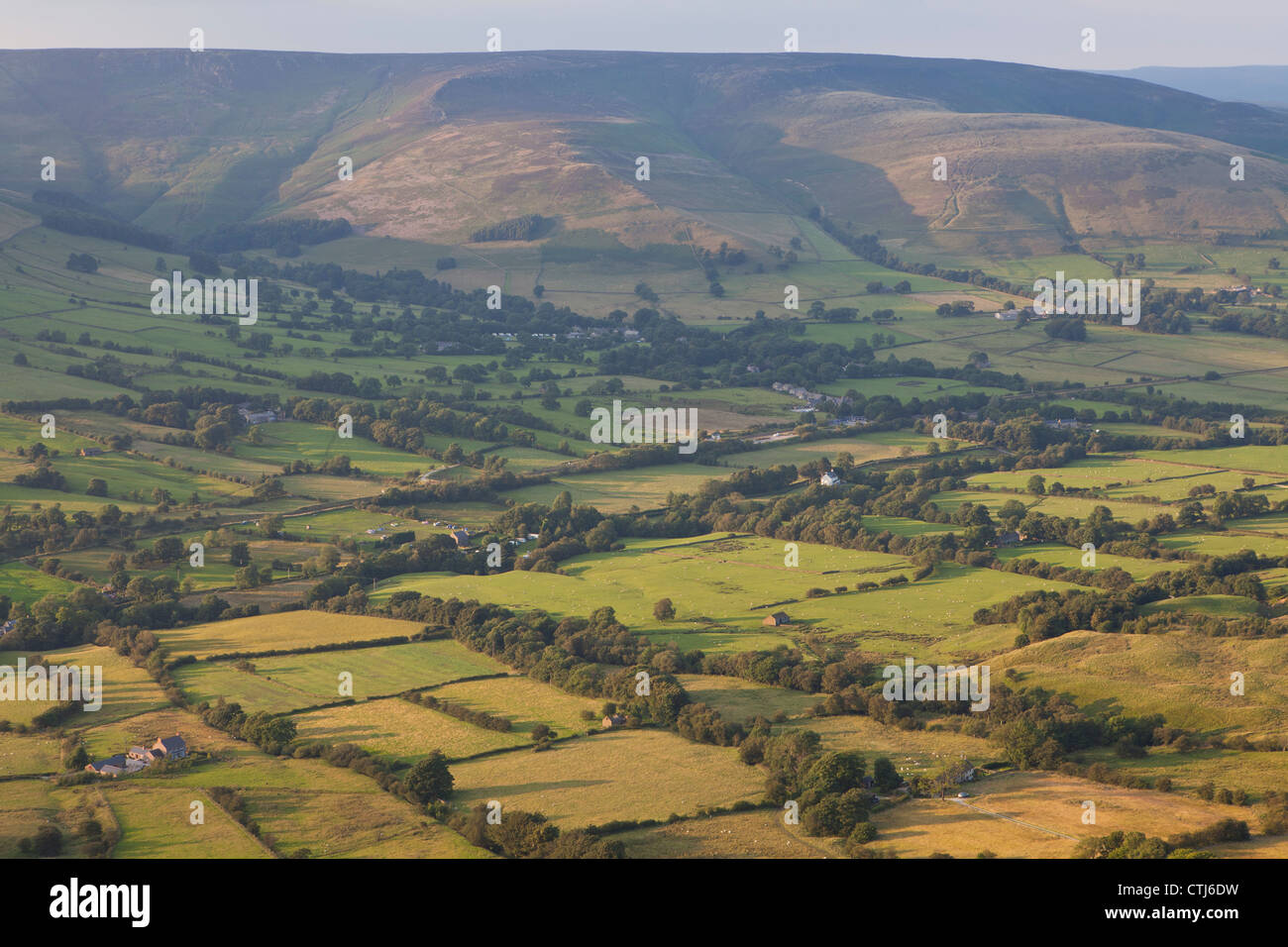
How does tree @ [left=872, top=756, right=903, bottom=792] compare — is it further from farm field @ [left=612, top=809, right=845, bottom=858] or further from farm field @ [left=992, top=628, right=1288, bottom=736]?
farm field @ [left=992, top=628, right=1288, bottom=736]

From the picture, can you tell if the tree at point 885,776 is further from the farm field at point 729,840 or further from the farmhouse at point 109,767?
the farmhouse at point 109,767

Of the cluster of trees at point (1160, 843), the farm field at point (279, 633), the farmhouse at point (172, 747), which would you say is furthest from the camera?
the farm field at point (279, 633)

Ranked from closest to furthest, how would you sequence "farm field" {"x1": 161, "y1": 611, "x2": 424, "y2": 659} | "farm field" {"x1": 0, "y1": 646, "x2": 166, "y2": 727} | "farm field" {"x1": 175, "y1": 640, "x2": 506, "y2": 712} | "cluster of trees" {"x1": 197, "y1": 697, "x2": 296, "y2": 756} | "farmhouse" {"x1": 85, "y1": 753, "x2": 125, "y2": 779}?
1. "farmhouse" {"x1": 85, "y1": 753, "x2": 125, "y2": 779}
2. "cluster of trees" {"x1": 197, "y1": 697, "x2": 296, "y2": 756}
3. "farm field" {"x1": 0, "y1": 646, "x2": 166, "y2": 727}
4. "farm field" {"x1": 175, "y1": 640, "x2": 506, "y2": 712}
5. "farm field" {"x1": 161, "y1": 611, "x2": 424, "y2": 659}

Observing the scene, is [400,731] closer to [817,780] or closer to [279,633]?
[279,633]

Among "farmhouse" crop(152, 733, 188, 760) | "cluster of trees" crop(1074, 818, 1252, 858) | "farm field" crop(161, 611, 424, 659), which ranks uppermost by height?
"farm field" crop(161, 611, 424, 659)

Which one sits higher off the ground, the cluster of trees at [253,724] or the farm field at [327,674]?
the farm field at [327,674]

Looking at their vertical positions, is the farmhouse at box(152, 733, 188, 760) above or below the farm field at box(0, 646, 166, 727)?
below

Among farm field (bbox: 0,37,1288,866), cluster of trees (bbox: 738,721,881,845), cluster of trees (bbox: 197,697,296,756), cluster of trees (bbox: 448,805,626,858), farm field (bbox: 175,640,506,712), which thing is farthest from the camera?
farm field (bbox: 175,640,506,712)

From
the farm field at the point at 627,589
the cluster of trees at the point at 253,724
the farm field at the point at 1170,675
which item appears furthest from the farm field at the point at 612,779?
the farm field at the point at 1170,675

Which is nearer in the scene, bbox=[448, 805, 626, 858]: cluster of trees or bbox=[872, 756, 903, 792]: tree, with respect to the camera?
bbox=[448, 805, 626, 858]: cluster of trees

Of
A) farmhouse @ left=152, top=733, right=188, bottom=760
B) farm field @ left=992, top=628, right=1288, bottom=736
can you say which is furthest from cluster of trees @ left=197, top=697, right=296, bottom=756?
farm field @ left=992, top=628, right=1288, bottom=736
